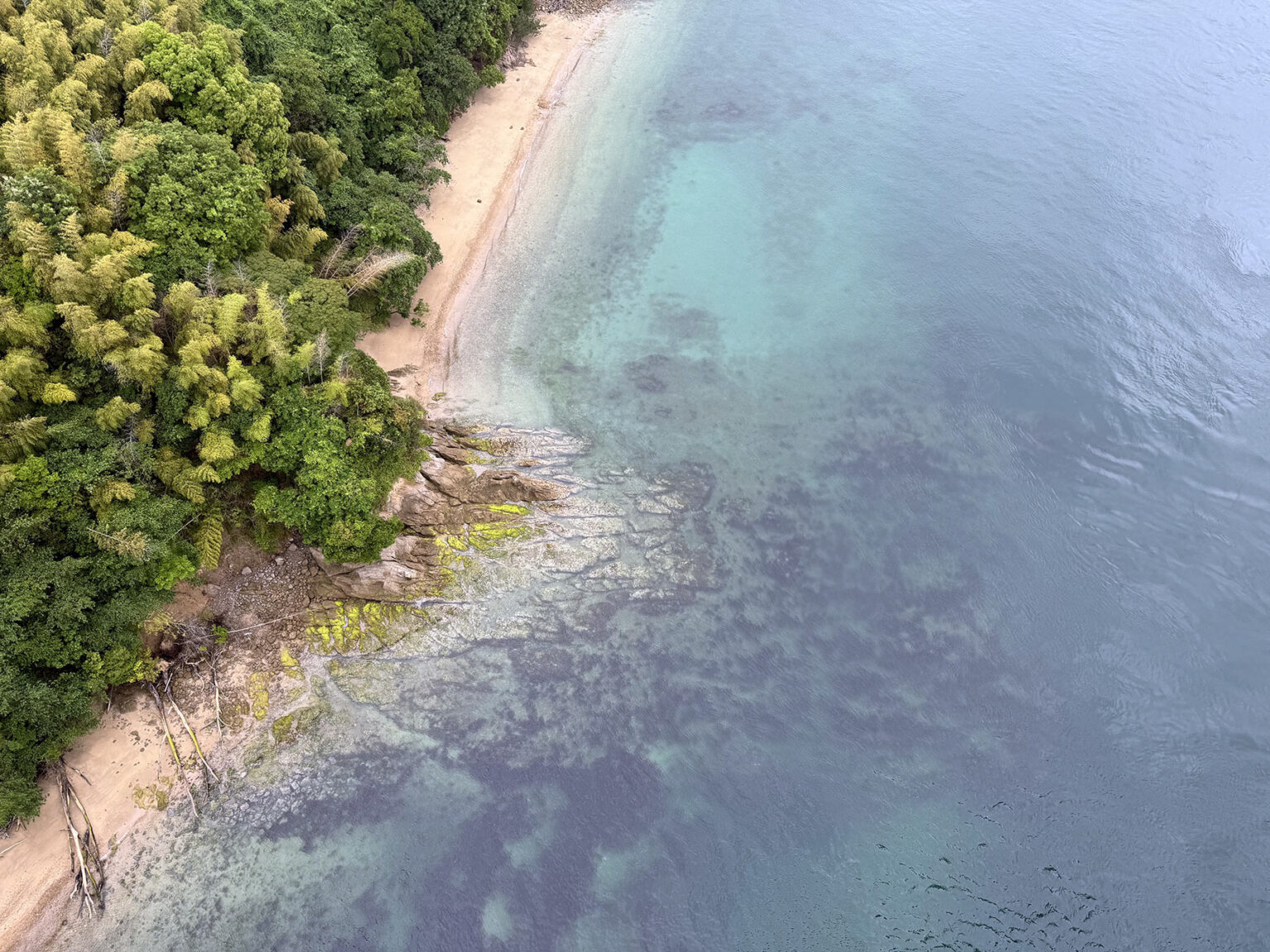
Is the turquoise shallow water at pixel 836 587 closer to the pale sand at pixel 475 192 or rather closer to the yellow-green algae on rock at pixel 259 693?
the pale sand at pixel 475 192

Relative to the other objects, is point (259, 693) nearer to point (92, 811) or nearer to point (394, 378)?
point (92, 811)

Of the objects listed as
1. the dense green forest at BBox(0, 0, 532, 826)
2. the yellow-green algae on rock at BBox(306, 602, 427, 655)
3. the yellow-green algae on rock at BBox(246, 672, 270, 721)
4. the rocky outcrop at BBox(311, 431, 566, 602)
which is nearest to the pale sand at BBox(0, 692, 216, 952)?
the dense green forest at BBox(0, 0, 532, 826)

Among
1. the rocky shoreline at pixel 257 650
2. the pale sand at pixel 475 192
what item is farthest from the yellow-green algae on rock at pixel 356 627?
the pale sand at pixel 475 192

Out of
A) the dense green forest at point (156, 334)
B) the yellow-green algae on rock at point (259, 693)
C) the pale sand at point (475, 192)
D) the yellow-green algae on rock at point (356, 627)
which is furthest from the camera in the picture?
the pale sand at point (475, 192)

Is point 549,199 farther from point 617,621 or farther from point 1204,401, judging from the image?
point 1204,401

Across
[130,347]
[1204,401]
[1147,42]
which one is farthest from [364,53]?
[1147,42]
